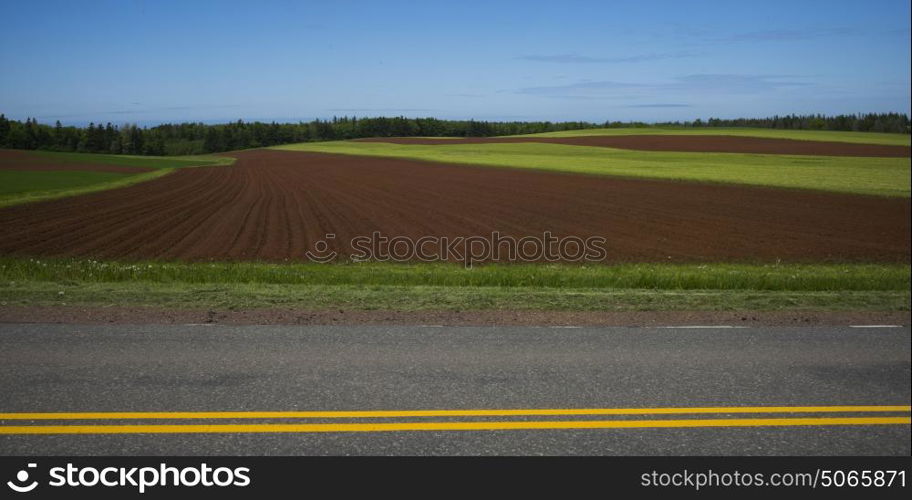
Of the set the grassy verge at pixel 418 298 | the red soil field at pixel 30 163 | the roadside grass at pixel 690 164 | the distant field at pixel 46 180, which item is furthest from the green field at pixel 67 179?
the roadside grass at pixel 690 164

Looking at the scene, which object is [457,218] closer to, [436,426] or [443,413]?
[443,413]

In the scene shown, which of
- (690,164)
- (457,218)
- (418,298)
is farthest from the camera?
(690,164)

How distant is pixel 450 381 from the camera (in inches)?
253

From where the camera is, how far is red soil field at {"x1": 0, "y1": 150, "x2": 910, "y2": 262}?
63.4ft

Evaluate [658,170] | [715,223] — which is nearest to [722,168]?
[658,170]

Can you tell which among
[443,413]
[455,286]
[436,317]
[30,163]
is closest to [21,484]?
[443,413]

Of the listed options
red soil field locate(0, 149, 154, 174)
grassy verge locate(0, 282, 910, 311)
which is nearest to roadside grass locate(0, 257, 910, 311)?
grassy verge locate(0, 282, 910, 311)

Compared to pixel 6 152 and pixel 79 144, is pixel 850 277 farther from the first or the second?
pixel 79 144

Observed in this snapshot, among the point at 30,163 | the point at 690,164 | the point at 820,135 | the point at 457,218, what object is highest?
the point at 820,135

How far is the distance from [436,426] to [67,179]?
92.4ft

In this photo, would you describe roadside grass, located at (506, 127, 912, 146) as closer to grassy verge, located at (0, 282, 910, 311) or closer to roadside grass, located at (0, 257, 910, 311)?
roadside grass, located at (0, 257, 910, 311)

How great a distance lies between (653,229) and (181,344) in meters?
20.7

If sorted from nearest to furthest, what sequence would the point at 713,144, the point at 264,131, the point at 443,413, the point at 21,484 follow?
the point at 21,484
the point at 443,413
the point at 713,144
the point at 264,131

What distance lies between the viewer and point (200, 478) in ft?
15.2
